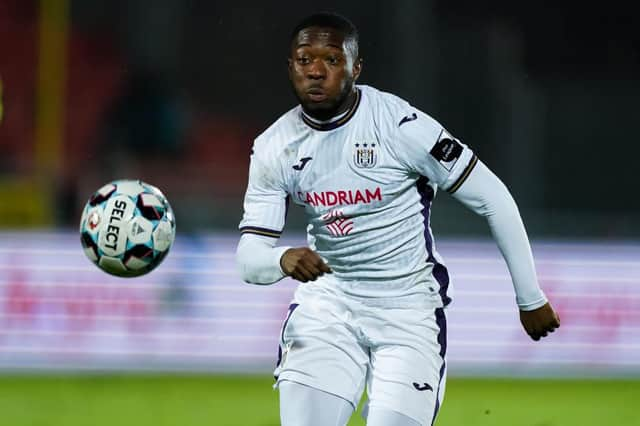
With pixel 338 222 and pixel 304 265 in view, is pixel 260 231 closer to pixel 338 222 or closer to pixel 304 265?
pixel 338 222

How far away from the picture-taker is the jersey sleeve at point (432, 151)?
13.1ft

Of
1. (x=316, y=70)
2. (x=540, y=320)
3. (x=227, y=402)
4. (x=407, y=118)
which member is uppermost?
(x=316, y=70)

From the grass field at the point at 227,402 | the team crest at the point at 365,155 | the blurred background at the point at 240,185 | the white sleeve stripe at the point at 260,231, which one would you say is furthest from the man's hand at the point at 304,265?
the blurred background at the point at 240,185

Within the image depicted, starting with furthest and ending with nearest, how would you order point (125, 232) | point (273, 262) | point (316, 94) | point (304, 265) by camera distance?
point (125, 232) < point (316, 94) < point (273, 262) < point (304, 265)

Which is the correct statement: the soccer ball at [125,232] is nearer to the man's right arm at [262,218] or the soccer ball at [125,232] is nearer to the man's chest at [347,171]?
the man's right arm at [262,218]

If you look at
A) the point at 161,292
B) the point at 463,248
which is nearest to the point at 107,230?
the point at 161,292

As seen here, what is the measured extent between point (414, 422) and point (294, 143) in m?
1.05

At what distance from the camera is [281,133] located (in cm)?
413

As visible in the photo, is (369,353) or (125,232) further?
(125,232)

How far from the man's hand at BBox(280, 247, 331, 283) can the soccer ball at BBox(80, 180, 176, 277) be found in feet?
3.59

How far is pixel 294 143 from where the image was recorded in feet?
13.5

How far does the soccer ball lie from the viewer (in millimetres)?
4582

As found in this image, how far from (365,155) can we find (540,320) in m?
0.83

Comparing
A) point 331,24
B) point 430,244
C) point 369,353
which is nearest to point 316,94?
point 331,24
